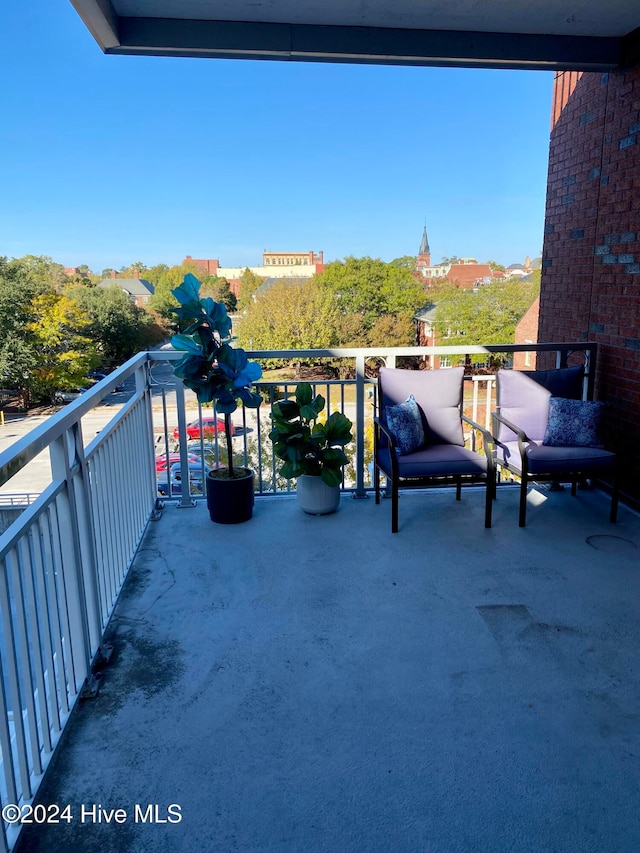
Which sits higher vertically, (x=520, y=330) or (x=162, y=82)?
(x=162, y=82)

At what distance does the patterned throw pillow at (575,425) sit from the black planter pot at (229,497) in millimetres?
1995

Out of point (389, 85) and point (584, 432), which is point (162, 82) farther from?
point (584, 432)

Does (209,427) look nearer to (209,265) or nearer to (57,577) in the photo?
(57,577)

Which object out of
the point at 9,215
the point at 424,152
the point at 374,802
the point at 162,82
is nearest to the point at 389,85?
the point at 424,152

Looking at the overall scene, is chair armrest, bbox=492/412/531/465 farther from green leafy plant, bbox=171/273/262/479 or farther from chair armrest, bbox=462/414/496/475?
green leafy plant, bbox=171/273/262/479

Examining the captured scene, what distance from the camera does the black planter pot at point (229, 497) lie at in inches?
143

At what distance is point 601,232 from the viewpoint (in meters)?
4.19

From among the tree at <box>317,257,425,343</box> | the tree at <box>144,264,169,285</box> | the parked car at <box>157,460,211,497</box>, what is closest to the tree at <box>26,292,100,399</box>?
the tree at <box>317,257,425,343</box>

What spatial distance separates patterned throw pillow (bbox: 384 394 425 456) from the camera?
374cm

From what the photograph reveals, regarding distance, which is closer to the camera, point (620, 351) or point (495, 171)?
point (620, 351)

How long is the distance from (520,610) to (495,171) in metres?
48.5

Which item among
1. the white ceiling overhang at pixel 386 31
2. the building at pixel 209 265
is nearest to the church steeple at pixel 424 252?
the building at pixel 209 265

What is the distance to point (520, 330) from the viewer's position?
25484 millimetres

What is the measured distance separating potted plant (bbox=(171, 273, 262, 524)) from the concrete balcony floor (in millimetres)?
410
